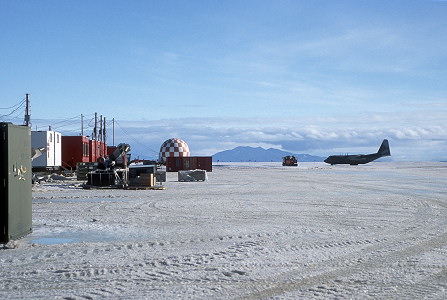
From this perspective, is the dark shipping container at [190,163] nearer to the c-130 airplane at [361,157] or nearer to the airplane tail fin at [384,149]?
the c-130 airplane at [361,157]

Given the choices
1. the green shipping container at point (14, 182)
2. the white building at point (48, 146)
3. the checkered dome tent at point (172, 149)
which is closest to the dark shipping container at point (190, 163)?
the checkered dome tent at point (172, 149)

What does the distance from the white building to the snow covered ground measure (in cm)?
1865

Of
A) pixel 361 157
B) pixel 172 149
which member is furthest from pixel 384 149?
pixel 172 149

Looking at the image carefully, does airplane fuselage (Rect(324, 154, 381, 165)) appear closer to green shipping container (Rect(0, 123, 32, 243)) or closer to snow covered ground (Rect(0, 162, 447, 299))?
snow covered ground (Rect(0, 162, 447, 299))

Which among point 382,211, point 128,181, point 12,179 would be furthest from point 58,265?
point 128,181

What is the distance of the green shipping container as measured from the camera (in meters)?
8.27

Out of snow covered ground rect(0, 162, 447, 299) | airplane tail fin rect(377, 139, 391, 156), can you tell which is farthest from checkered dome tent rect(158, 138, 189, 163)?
airplane tail fin rect(377, 139, 391, 156)

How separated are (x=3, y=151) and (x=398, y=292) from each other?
21.0 ft

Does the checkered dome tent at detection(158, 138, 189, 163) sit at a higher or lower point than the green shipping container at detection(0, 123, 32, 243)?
higher

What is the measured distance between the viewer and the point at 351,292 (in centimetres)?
557

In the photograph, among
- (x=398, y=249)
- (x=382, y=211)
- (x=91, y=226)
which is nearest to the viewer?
(x=398, y=249)

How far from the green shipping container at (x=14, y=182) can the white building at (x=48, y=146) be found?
22909 millimetres

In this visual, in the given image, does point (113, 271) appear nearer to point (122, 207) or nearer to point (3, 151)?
point (3, 151)

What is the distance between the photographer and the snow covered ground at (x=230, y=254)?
5711 millimetres
